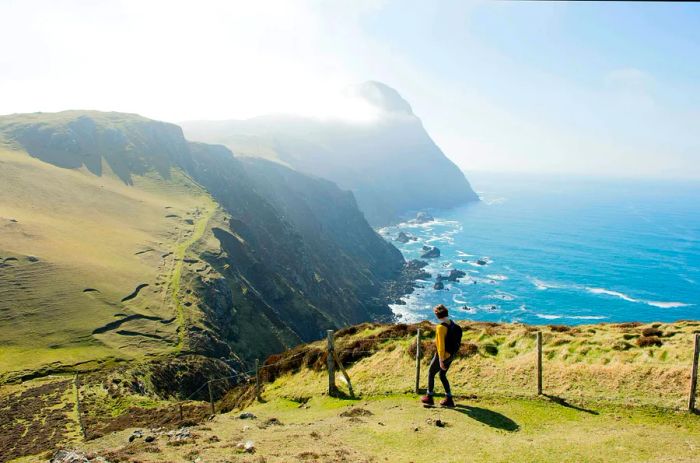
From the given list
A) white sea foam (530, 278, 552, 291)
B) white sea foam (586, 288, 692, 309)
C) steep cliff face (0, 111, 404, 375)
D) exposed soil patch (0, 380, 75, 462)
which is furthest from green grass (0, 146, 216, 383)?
white sea foam (586, 288, 692, 309)

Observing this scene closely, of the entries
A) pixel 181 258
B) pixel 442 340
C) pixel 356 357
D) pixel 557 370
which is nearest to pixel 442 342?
pixel 442 340

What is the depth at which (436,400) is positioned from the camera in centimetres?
1880

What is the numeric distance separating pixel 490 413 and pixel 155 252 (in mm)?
84094

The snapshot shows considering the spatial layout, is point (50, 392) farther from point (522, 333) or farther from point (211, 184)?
point (211, 184)

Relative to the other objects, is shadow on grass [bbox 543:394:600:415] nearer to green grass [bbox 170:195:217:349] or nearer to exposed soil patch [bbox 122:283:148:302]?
green grass [bbox 170:195:217:349]

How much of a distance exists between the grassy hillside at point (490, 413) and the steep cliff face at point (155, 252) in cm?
3515

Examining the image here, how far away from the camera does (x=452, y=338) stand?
1609 centimetres

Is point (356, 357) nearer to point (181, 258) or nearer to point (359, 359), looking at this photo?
point (359, 359)

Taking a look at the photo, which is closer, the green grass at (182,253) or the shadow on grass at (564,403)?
the shadow on grass at (564,403)

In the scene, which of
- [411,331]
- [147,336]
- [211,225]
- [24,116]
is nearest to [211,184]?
[211,225]

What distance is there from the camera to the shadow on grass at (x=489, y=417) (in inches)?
596

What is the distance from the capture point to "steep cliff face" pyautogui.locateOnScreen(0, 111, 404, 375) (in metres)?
57.8

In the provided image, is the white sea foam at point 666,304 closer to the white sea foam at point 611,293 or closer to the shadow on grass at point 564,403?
the white sea foam at point 611,293

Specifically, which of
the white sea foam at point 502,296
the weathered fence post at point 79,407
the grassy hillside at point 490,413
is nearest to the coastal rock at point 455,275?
the white sea foam at point 502,296
